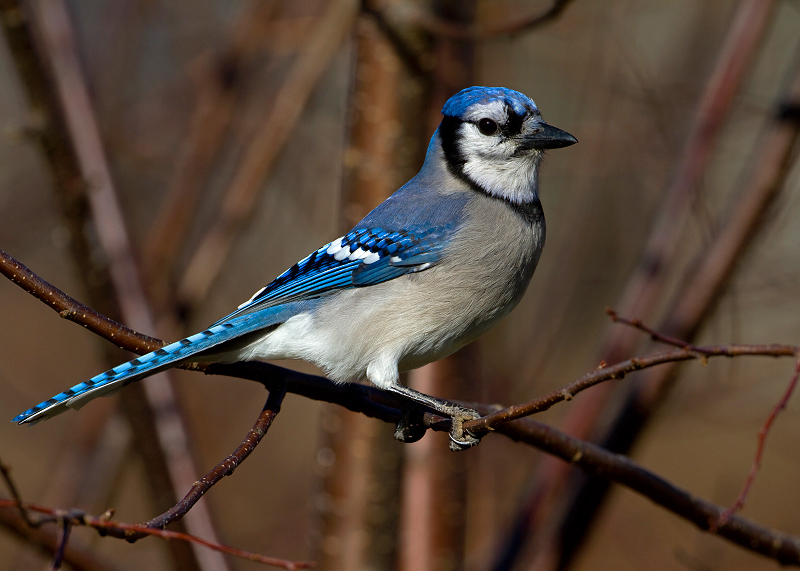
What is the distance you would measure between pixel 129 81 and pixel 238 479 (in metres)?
3.55

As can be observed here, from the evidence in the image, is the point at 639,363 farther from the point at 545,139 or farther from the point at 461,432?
the point at 545,139

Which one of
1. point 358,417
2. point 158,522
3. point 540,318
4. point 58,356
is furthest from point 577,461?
point 58,356

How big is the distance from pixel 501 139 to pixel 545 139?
0.17 meters

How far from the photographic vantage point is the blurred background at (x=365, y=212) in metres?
3.03

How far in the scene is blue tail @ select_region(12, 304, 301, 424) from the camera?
191cm

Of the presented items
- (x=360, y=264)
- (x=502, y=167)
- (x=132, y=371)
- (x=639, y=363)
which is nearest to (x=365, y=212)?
(x=360, y=264)

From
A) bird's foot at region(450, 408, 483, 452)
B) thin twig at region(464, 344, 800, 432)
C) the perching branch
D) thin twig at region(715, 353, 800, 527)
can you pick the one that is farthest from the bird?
thin twig at region(715, 353, 800, 527)

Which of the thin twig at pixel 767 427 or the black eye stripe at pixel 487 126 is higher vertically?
the black eye stripe at pixel 487 126

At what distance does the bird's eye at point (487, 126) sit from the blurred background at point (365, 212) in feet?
1.00

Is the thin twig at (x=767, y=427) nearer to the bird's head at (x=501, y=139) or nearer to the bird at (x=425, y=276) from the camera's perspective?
the bird at (x=425, y=276)

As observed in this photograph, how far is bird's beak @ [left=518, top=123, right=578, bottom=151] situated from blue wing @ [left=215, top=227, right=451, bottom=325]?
1.41 feet

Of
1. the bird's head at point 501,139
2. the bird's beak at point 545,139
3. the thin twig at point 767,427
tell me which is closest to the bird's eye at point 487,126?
the bird's head at point 501,139

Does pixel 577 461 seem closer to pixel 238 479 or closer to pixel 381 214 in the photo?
pixel 381 214

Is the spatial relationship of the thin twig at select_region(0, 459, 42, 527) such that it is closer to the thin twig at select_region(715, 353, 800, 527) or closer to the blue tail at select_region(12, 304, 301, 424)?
the blue tail at select_region(12, 304, 301, 424)
